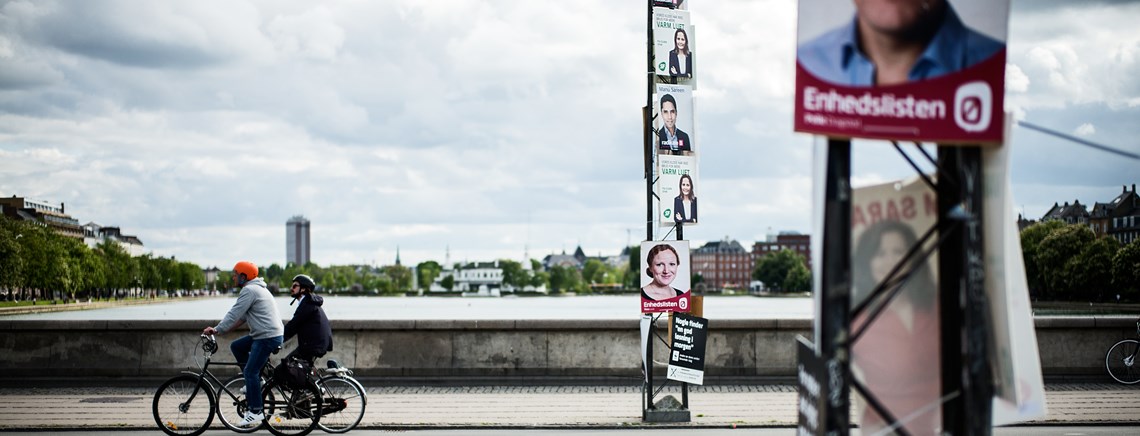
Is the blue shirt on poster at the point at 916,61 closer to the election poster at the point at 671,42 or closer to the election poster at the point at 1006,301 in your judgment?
the election poster at the point at 1006,301

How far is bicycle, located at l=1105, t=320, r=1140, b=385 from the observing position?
A: 1552 centimetres

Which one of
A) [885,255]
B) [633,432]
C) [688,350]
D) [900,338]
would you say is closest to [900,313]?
[900,338]

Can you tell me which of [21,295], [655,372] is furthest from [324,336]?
[21,295]

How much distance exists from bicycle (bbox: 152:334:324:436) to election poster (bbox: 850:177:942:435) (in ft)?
24.5

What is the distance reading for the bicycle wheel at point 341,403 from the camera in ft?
37.1

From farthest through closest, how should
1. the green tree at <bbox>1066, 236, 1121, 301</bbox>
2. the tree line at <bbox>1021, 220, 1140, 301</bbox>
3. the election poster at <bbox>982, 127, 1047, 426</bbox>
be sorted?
the green tree at <bbox>1066, 236, 1121, 301</bbox>
the tree line at <bbox>1021, 220, 1140, 301</bbox>
the election poster at <bbox>982, 127, 1047, 426</bbox>

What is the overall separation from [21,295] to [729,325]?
142 meters

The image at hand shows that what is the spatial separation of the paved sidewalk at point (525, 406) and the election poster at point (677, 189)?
228cm

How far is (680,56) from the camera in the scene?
487 inches

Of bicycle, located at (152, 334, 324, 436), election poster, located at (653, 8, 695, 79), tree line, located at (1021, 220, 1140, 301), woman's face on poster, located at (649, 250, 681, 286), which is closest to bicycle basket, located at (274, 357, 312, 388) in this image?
bicycle, located at (152, 334, 324, 436)

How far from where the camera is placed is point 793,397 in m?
14.7

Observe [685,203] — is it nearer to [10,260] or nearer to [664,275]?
[664,275]

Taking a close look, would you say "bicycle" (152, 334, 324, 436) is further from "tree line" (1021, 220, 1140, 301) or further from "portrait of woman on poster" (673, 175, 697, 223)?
"tree line" (1021, 220, 1140, 301)

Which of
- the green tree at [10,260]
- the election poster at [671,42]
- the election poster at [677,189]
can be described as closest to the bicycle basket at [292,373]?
the election poster at [677,189]
